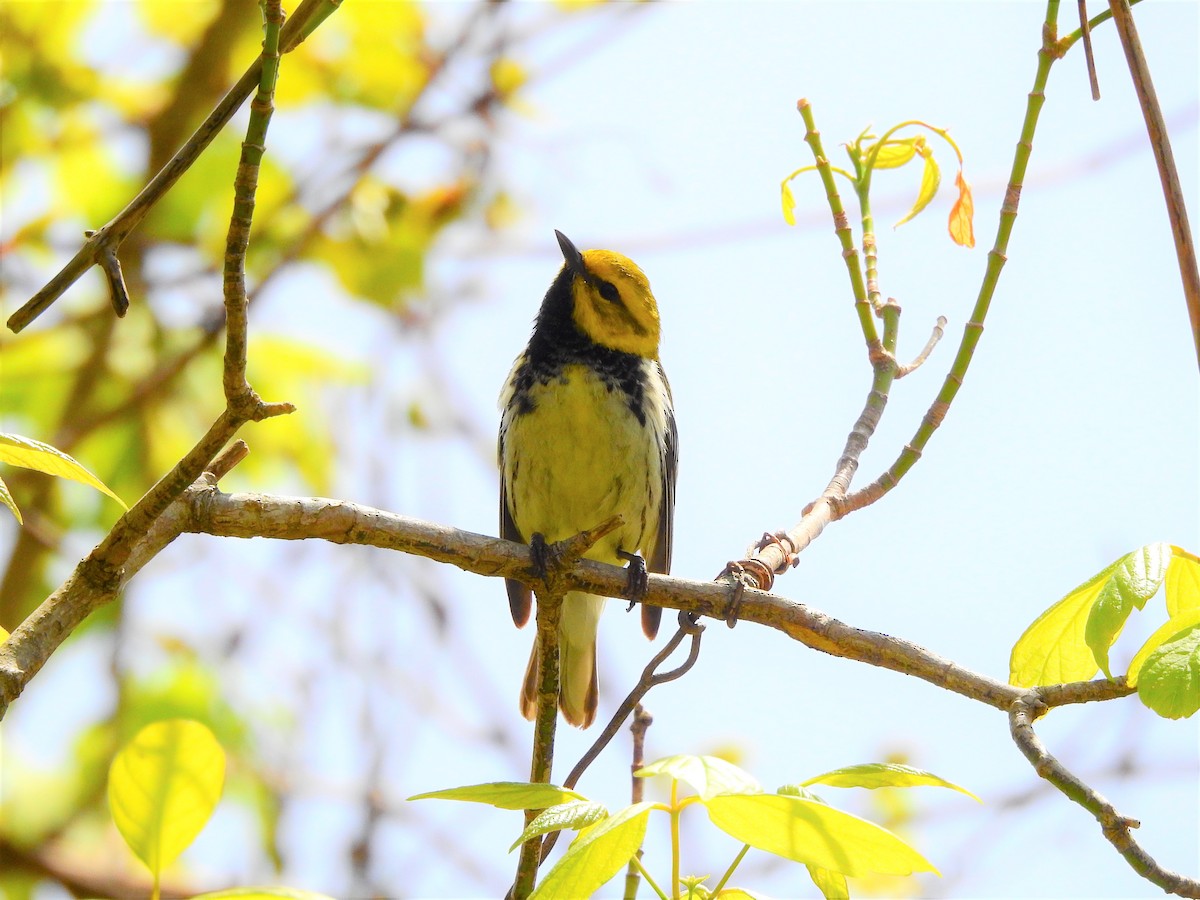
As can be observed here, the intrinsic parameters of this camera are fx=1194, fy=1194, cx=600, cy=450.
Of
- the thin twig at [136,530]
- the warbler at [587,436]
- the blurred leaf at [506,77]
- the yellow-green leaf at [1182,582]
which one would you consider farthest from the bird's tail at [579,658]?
the yellow-green leaf at [1182,582]

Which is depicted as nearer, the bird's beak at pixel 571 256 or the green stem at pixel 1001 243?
the green stem at pixel 1001 243

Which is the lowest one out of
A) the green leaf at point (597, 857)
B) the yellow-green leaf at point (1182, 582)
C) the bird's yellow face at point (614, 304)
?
the green leaf at point (597, 857)

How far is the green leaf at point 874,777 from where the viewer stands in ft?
4.51

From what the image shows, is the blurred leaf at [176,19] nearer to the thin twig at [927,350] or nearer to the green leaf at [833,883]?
the thin twig at [927,350]

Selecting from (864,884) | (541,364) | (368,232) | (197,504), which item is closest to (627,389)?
(541,364)

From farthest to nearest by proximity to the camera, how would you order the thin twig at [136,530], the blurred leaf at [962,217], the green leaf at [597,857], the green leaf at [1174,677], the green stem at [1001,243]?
the blurred leaf at [962,217] < the green stem at [1001,243] < the thin twig at [136,530] < the green leaf at [1174,677] < the green leaf at [597,857]

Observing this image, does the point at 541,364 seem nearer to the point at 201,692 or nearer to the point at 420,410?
the point at 420,410

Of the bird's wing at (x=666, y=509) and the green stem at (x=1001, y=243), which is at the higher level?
the bird's wing at (x=666, y=509)

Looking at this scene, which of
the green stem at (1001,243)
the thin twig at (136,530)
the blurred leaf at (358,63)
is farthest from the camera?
the blurred leaf at (358,63)

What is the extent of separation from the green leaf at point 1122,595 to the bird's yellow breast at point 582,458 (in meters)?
2.85

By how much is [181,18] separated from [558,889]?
4199 mm

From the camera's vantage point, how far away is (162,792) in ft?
4.44

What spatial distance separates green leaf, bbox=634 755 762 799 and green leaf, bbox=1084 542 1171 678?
57 centimetres

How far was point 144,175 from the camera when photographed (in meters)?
4.47
